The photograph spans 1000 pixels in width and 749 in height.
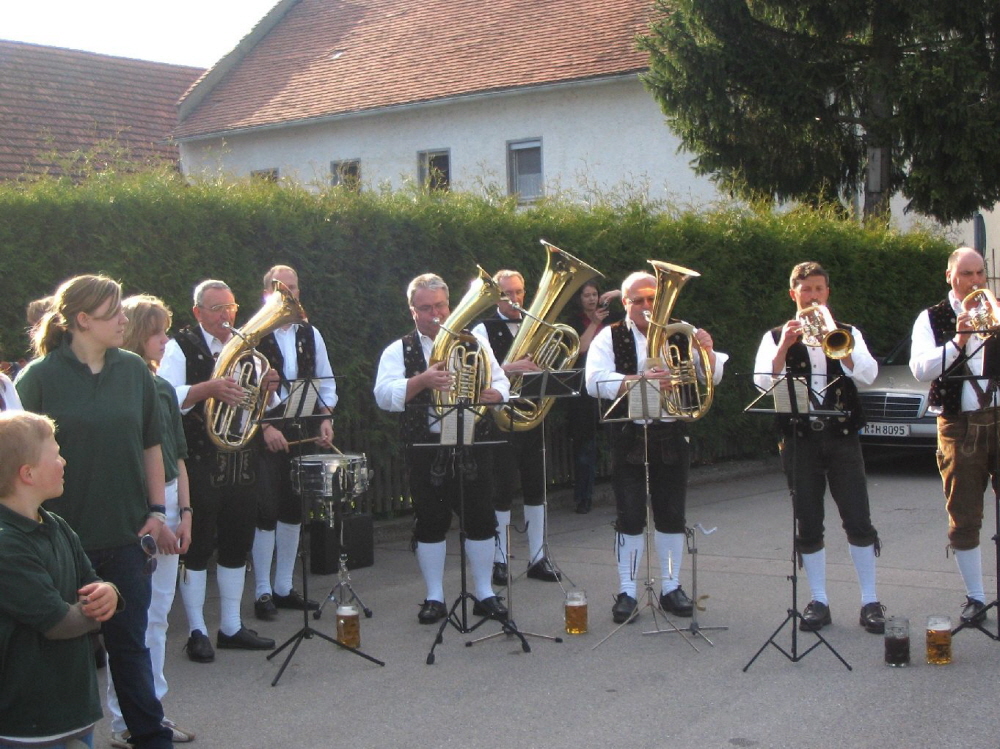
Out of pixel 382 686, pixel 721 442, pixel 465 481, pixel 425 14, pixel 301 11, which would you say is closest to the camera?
pixel 382 686

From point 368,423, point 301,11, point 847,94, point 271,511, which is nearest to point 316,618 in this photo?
point 271,511

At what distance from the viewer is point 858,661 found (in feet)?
20.4

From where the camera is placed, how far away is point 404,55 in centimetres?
2438

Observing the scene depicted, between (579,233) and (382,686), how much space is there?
655 cm

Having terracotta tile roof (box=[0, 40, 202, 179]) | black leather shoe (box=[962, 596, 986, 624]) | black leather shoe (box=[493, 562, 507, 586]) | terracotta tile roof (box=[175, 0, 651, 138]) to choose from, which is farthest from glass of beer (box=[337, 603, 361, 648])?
terracotta tile roof (box=[0, 40, 202, 179])

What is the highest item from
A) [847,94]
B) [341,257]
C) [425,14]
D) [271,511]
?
[425,14]

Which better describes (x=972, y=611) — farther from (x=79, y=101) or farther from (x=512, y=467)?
(x=79, y=101)

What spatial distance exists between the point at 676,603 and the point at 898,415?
6862mm

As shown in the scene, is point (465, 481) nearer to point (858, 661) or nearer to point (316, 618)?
point (316, 618)

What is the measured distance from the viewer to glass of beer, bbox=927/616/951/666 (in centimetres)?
605

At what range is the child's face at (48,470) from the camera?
12.1 ft

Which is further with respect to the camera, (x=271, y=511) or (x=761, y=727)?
(x=271, y=511)

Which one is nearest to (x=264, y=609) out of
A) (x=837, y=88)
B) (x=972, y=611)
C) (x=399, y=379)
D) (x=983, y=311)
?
(x=399, y=379)

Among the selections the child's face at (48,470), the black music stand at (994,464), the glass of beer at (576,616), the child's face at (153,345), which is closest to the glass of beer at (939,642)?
the black music stand at (994,464)
